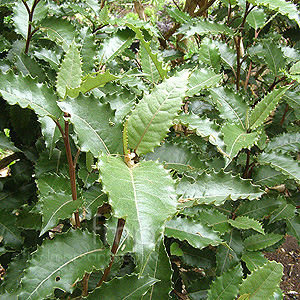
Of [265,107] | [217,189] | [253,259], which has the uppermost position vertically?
[265,107]

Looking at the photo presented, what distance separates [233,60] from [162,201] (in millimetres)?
1046

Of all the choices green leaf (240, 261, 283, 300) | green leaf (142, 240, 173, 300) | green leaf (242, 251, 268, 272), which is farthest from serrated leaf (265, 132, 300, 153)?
green leaf (142, 240, 173, 300)

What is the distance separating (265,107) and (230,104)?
0.14m

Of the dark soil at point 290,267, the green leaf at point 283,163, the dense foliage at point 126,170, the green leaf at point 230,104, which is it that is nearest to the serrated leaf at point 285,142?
the dense foliage at point 126,170

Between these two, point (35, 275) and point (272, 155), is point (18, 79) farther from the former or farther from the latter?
point (272, 155)

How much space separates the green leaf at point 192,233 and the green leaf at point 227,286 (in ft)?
0.62

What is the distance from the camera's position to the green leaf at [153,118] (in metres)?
0.62

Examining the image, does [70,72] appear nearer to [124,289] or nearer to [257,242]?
[124,289]

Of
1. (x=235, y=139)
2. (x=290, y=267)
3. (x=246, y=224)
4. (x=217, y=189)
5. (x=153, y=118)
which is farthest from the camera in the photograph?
(x=290, y=267)

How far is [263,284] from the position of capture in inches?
33.7

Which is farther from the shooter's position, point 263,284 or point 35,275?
point 263,284

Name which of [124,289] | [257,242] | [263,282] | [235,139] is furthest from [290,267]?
[124,289]

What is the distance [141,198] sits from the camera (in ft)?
1.64

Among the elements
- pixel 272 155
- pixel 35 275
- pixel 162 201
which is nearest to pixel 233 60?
pixel 272 155
